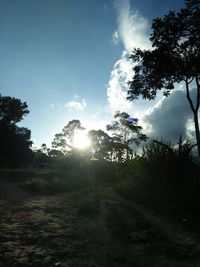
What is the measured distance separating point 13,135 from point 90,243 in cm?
3405

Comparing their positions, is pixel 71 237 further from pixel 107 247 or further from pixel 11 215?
pixel 11 215

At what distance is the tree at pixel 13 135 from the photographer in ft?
110

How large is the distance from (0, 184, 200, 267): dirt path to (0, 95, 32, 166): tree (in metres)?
27.4

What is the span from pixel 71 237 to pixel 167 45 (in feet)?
39.0

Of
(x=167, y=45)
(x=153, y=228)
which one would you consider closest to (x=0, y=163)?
(x=167, y=45)

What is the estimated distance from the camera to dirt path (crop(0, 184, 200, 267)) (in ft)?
8.59

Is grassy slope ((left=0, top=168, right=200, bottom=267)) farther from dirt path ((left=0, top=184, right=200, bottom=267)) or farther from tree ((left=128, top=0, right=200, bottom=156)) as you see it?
tree ((left=128, top=0, right=200, bottom=156))

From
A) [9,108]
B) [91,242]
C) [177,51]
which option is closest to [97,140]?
[9,108]

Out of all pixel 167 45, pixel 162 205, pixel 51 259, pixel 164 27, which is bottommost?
pixel 51 259

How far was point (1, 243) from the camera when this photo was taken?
307cm

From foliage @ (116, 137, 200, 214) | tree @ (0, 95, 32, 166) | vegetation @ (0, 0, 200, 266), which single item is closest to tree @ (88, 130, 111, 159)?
tree @ (0, 95, 32, 166)

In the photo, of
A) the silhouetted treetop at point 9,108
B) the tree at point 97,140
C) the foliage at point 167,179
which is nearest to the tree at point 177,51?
the foliage at point 167,179

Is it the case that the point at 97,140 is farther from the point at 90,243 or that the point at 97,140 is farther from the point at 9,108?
the point at 90,243

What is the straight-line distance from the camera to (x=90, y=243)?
324 centimetres
